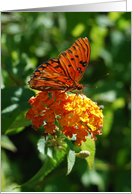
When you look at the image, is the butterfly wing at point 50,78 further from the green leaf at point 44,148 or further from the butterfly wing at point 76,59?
the green leaf at point 44,148

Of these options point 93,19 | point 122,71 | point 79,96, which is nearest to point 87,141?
point 79,96

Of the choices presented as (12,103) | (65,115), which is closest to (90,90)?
(12,103)

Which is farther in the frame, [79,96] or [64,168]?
[64,168]

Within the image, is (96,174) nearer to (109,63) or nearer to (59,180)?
(59,180)

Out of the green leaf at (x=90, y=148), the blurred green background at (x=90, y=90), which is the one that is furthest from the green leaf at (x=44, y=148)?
the blurred green background at (x=90, y=90)

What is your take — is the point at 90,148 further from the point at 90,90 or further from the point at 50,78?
the point at 90,90

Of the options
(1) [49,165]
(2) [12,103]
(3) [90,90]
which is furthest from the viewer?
(3) [90,90]
